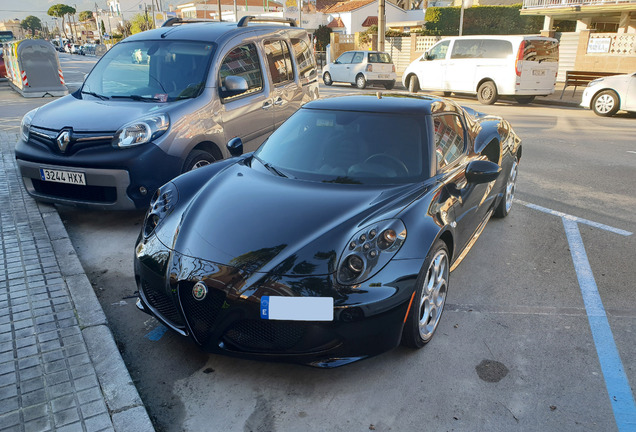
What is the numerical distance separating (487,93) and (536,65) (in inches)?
59.2

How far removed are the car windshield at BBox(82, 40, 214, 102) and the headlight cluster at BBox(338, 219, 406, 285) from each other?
3.34 meters

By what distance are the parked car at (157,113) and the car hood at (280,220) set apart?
167cm

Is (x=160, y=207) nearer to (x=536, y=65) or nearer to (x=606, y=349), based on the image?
(x=606, y=349)

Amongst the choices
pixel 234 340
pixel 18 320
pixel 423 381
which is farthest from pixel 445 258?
pixel 18 320

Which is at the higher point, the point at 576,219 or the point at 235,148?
the point at 235,148

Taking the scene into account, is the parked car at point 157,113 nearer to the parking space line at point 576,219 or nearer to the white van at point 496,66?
the parking space line at point 576,219

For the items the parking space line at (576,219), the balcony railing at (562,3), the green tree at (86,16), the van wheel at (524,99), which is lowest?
the van wheel at (524,99)

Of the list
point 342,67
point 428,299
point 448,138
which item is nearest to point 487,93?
point 342,67

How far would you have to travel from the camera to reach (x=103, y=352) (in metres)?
2.90

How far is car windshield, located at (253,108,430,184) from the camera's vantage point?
343 cm

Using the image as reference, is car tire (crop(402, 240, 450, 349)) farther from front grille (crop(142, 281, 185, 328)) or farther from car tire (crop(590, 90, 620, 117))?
car tire (crop(590, 90, 620, 117))

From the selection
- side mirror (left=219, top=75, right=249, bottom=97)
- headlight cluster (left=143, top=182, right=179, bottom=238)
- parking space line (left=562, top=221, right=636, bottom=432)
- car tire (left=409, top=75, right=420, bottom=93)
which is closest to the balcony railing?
car tire (left=409, top=75, right=420, bottom=93)

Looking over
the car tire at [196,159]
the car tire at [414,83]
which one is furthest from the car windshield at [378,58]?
the car tire at [196,159]

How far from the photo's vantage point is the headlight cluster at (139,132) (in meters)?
4.72
